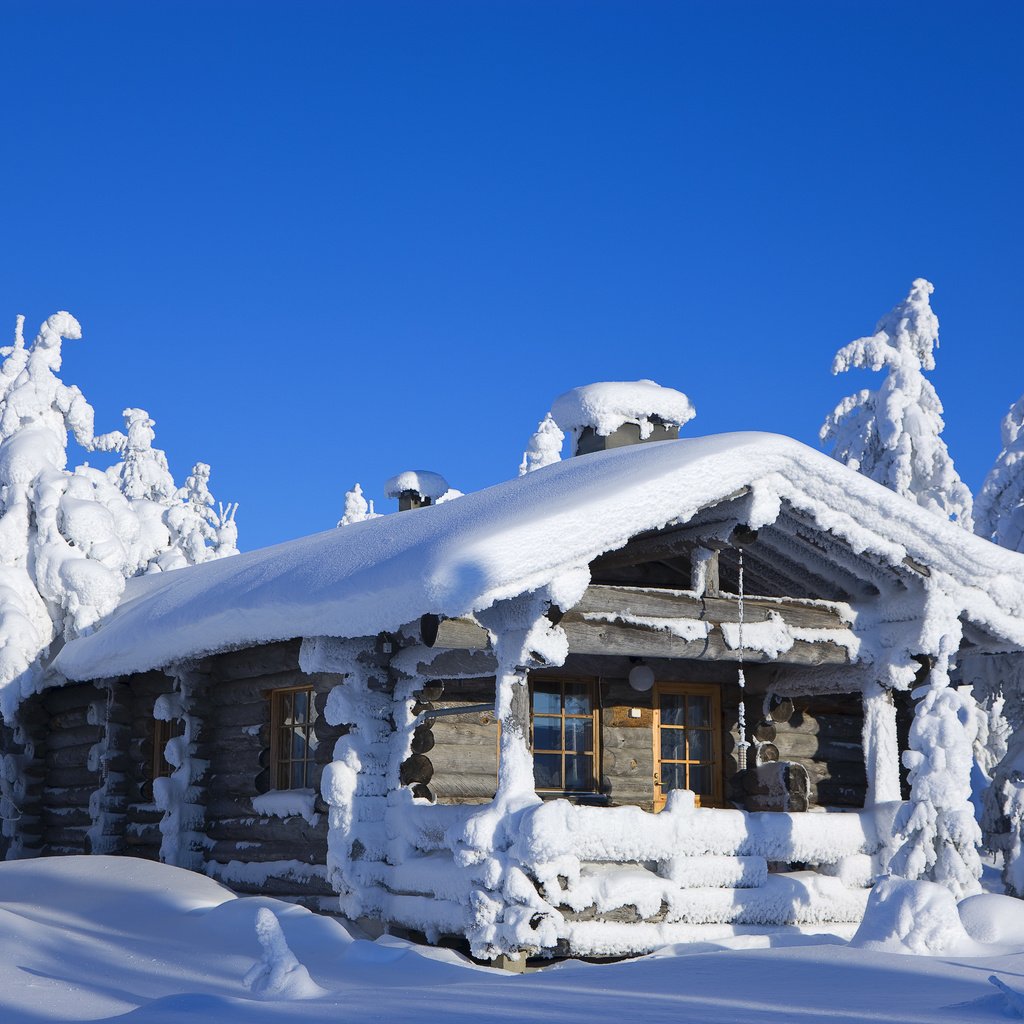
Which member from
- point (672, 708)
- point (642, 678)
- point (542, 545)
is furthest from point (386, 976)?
point (672, 708)

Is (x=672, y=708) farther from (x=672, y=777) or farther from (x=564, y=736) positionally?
(x=564, y=736)

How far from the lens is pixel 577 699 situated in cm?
1441

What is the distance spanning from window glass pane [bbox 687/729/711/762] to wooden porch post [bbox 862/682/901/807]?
2212mm

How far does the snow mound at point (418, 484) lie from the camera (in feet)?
62.8

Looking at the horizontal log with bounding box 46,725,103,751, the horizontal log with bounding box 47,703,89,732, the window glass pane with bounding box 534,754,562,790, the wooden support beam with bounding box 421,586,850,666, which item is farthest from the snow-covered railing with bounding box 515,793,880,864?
the horizontal log with bounding box 47,703,89,732

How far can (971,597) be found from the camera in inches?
508

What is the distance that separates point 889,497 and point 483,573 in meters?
4.37

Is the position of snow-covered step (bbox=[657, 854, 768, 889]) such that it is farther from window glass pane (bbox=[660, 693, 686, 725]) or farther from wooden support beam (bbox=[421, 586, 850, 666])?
window glass pane (bbox=[660, 693, 686, 725])

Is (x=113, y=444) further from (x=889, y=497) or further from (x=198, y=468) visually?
(x=889, y=497)

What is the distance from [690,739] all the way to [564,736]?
1.54 metres

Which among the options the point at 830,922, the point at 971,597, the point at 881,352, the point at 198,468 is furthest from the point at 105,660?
the point at 198,468

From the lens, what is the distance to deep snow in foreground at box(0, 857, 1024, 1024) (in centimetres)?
680

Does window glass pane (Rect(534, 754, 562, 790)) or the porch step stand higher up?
window glass pane (Rect(534, 754, 562, 790))

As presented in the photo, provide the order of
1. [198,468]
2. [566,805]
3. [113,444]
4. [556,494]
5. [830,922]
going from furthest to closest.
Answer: [198,468], [113,444], [830,922], [556,494], [566,805]
